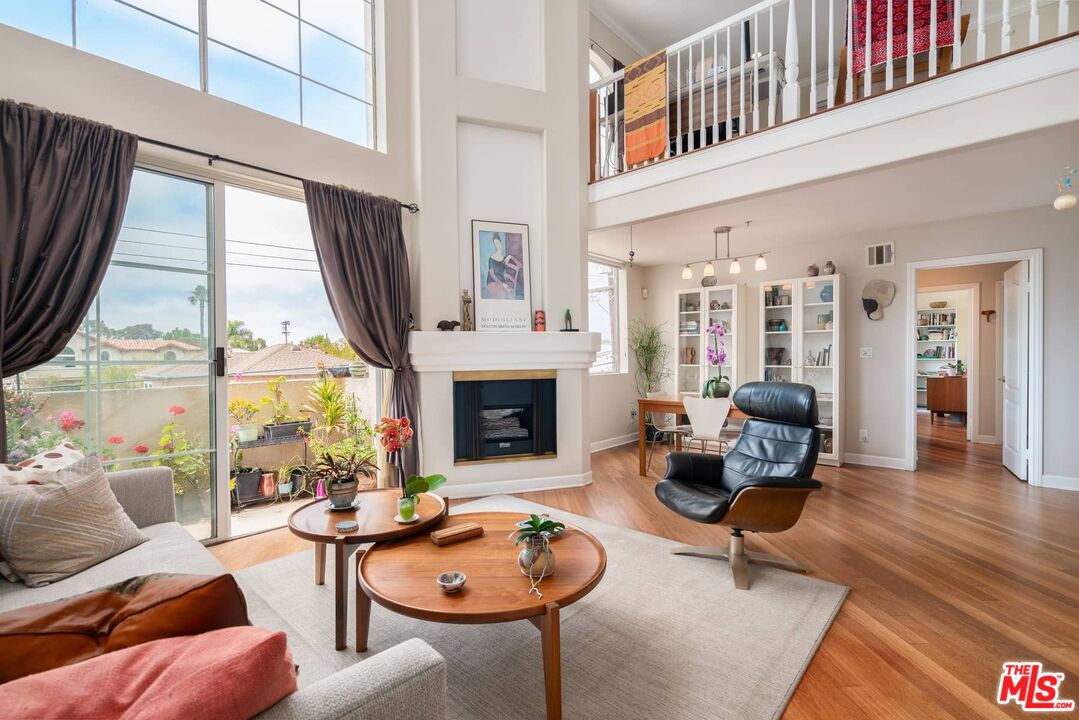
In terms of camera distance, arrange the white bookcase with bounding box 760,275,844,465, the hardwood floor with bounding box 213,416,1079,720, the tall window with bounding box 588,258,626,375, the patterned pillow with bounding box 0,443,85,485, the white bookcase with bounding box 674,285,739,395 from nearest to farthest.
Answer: the hardwood floor with bounding box 213,416,1079,720 < the patterned pillow with bounding box 0,443,85,485 < the white bookcase with bounding box 760,275,844,465 < the white bookcase with bounding box 674,285,739,395 < the tall window with bounding box 588,258,626,375

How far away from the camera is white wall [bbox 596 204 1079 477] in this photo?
13.3 feet

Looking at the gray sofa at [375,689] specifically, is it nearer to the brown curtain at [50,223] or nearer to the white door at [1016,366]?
the brown curtain at [50,223]

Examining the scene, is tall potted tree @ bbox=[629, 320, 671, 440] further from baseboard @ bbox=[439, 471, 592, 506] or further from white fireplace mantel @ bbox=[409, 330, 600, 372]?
baseboard @ bbox=[439, 471, 592, 506]

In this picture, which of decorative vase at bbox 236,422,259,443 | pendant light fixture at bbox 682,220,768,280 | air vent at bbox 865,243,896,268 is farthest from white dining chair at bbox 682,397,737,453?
decorative vase at bbox 236,422,259,443

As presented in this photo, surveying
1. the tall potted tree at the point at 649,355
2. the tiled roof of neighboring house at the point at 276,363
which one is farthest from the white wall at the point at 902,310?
the tiled roof of neighboring house at the point at 276,363

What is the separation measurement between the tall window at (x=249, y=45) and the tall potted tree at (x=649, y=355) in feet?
13.2

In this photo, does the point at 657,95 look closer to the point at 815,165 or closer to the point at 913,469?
the point at 815,165

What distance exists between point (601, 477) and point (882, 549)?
229cm

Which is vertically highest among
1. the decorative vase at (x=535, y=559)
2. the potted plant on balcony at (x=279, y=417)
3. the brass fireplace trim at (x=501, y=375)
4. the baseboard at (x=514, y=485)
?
the brass fireplace trim at (x=501, y=375)

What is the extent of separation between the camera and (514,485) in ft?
13.6

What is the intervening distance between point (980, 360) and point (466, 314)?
6603 millimetres

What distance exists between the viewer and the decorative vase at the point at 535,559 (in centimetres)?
171

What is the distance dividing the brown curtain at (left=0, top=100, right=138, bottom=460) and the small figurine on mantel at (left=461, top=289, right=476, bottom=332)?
221 centimetres

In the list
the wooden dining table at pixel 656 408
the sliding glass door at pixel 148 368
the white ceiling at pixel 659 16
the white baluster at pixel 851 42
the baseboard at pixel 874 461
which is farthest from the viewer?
the white ceiling at pixel 659 16
